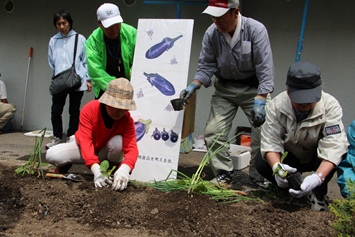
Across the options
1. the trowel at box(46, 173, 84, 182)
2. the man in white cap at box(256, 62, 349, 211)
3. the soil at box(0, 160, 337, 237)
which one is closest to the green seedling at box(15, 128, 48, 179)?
the trowel at box(46, 173, 84, 182)

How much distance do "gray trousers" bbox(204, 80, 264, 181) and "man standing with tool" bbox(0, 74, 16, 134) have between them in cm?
397

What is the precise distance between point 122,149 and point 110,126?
23 centimetres

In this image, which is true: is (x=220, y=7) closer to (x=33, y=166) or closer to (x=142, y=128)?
(x=142, y=128)

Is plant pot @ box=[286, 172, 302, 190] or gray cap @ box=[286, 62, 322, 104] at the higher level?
gray cap @ box=[286, 62, 322, 104]

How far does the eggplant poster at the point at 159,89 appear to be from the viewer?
3.68 m

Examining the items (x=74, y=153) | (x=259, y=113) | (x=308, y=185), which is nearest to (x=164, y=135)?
(x=74, y=153)

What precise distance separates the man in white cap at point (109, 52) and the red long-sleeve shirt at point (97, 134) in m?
0.58

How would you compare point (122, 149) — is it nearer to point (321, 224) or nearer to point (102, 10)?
point (102, 10)

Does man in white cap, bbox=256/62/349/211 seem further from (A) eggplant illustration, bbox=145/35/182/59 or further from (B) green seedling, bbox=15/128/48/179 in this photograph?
(B) green seedling, bbox=15/128/48/179

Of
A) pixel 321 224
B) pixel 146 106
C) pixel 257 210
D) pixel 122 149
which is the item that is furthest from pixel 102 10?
pixel 321 224

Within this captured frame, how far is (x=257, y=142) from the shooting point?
3693 millimetres

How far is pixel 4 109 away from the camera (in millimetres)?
6375

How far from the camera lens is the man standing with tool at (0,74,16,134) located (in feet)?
20.9

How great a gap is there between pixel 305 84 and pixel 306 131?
1.42ft
